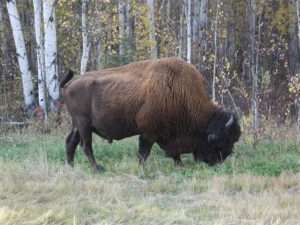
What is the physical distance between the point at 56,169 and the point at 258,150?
402 centimetres

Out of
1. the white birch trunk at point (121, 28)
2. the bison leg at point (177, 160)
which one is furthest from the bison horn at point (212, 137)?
the white birch trunk at point (121, 28)

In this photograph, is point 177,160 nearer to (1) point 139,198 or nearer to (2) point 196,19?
(1) point 139,198

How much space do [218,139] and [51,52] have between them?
267 inches

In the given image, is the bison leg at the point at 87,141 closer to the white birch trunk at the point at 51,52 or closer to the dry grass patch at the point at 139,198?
the dry grass patch at the point at 139,198

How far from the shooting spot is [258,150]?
398 inches

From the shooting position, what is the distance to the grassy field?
582cm

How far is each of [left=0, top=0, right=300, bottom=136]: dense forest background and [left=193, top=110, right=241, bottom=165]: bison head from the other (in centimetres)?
256

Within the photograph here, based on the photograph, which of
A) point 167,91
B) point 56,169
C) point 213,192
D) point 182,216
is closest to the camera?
point 182,216

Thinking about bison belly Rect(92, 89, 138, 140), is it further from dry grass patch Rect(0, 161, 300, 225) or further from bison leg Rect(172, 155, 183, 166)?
dry grass patch Rect(0, 161, 300, 225)

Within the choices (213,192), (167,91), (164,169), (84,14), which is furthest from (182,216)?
(84,14)

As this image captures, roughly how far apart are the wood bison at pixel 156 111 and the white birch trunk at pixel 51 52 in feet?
16.6

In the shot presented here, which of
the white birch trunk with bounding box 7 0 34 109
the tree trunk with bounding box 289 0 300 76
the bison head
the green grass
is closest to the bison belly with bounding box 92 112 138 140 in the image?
the green grass

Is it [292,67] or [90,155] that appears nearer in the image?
[90,155]

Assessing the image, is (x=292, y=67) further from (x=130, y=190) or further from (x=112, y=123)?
(x=130, y=190)
